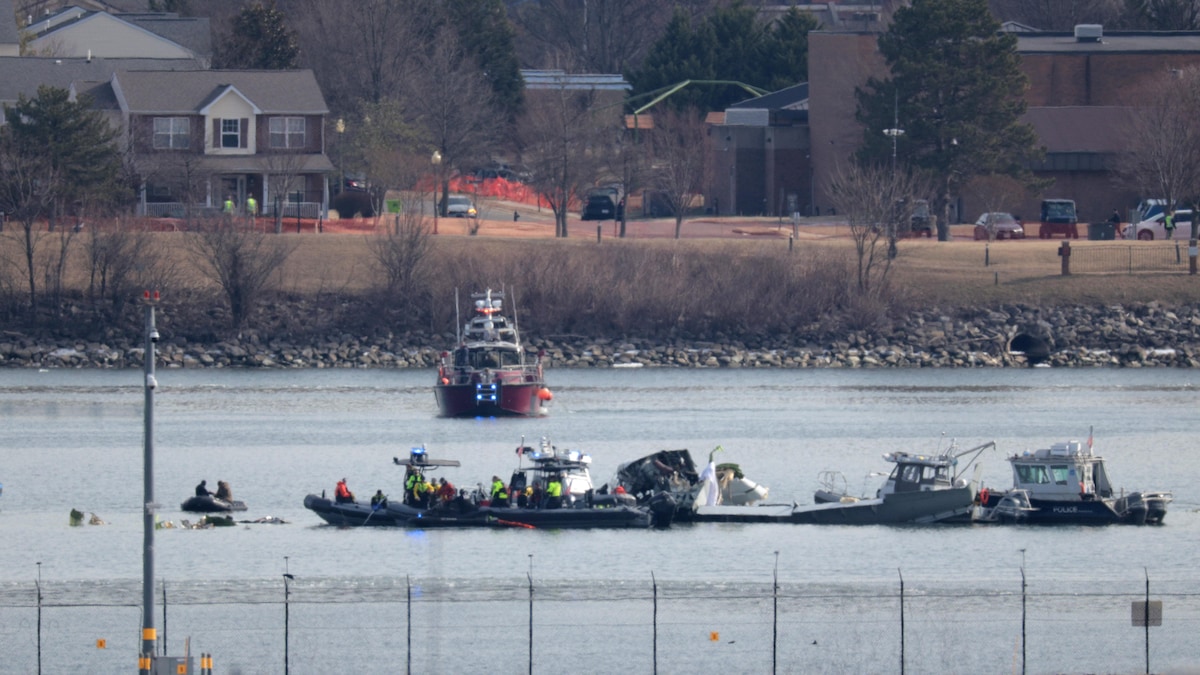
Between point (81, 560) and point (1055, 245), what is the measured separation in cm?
6506

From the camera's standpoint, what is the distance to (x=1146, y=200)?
349 ft

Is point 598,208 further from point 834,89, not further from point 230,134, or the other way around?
point 230,134

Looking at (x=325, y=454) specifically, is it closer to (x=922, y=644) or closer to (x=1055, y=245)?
(x=922, y=644)

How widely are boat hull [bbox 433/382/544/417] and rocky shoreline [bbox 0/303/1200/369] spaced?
715 inches

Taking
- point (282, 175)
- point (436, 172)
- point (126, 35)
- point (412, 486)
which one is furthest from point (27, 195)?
point (412, 486)

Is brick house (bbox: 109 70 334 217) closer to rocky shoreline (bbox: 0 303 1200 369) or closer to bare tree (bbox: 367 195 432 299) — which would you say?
bare tree (bbox: 367 195 432 299)

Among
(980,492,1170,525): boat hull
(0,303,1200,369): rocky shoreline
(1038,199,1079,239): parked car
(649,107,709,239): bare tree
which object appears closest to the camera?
(980,492,1170,525): boat hull

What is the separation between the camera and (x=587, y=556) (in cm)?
4431

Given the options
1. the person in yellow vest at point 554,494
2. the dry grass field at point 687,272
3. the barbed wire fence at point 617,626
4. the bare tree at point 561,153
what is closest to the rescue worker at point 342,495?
the person in yellow vest at point 554,494

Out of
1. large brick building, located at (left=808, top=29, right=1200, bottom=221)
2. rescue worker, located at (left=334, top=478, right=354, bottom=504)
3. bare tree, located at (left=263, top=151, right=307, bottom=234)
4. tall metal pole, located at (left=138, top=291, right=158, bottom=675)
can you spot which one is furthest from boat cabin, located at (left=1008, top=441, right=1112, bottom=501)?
large brick building, located at (left=808, top=29, right=1200, bottom=221)

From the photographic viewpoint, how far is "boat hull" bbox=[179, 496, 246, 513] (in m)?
50.6

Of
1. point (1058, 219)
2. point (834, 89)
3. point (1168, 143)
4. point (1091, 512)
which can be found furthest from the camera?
point (834, 89)

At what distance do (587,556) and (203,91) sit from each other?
68.9 m

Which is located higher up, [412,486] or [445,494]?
[412,486]
